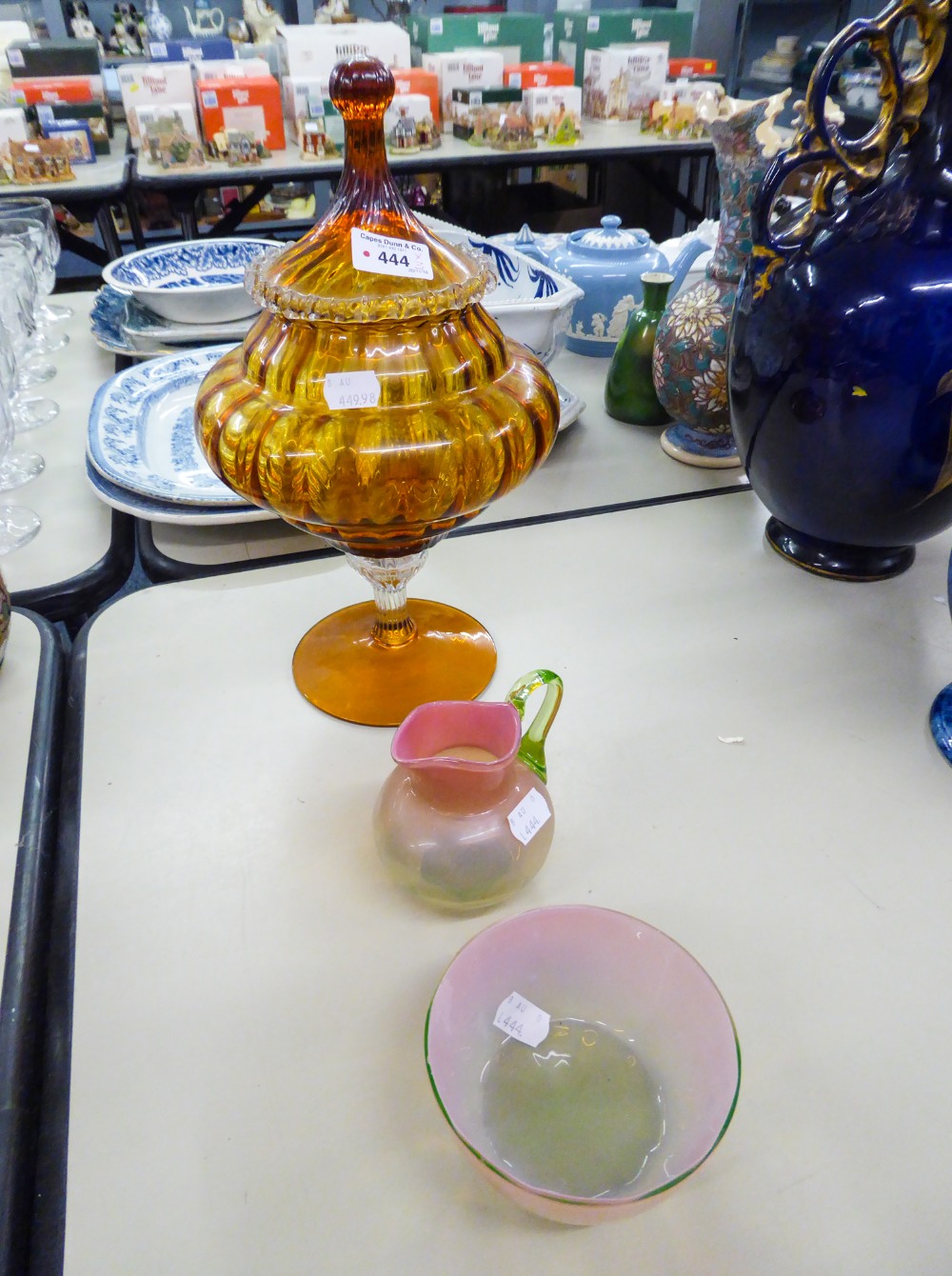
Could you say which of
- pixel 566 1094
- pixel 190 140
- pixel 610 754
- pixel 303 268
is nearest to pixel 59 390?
pixel 303 268

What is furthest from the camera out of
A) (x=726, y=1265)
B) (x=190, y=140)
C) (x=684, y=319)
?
(x=190, y=140)

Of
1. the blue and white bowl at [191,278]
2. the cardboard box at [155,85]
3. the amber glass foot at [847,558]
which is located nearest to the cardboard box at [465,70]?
the cardboard box at [155,85]

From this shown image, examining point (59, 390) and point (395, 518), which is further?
point (59, 390)

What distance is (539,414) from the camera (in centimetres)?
45

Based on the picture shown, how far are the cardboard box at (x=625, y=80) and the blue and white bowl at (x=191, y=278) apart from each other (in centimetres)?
144

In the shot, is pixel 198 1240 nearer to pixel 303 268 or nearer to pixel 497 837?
pixel 497 837

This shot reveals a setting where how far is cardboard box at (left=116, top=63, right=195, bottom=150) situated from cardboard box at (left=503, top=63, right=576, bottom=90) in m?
0.71

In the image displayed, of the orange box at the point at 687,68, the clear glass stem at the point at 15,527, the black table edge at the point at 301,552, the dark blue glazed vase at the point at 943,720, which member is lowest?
the dark blue glazed vase at the point at 943,720

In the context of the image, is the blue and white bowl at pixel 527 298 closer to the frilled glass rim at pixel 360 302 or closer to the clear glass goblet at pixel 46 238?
the frilled glass rim at pixel 360 302

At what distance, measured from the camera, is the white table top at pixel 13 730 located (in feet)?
1.38

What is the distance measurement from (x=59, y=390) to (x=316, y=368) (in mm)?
593

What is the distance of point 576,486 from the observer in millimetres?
729

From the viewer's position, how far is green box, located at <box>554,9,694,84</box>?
2.12m

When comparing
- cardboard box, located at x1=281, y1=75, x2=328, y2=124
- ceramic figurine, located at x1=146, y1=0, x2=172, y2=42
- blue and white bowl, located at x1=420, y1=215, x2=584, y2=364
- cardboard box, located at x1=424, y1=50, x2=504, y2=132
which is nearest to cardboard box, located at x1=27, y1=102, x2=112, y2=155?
cardboard box, located at x1=281, y1=75, x2=328, y2=124
